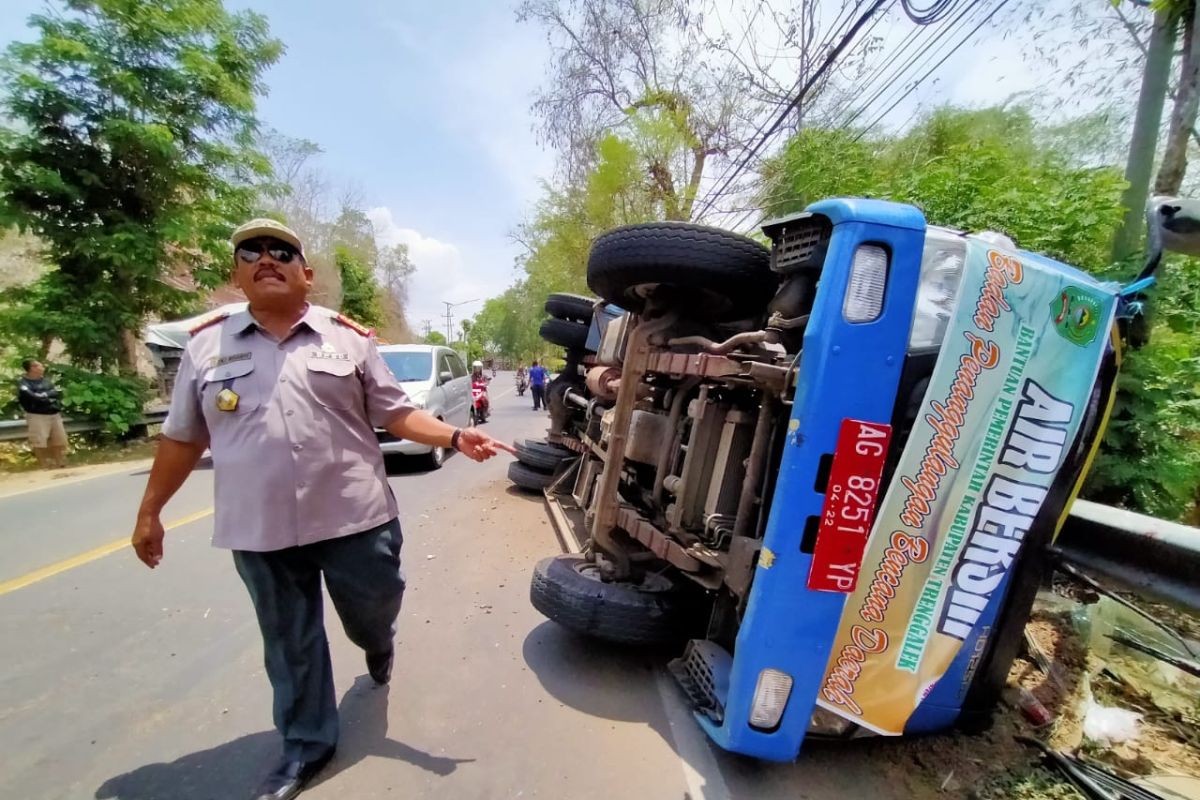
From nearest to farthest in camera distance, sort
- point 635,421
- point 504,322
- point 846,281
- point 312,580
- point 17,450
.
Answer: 1. point 846,281
2. point 312,580
3. point 635,421
4. point 17,450
5. point 504,322

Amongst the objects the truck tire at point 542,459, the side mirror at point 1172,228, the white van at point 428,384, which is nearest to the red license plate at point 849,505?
the side mirror at point 1172,228

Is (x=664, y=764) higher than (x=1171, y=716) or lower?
lower

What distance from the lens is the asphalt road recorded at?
2.13 m

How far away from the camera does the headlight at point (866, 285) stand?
1.88 m

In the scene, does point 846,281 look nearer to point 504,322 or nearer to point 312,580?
point 312,580

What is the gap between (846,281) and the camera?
1.89 metres

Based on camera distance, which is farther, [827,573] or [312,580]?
[312,580]

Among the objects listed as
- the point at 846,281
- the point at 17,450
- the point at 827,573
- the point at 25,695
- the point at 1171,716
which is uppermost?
the point at 846,281

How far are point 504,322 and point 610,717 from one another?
7319 cm

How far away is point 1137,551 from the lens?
222 centimetres

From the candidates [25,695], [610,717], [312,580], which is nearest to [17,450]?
[25,695]

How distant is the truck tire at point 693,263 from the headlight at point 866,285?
768 mm

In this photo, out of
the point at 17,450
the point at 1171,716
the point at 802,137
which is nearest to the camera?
the point at 1171,716

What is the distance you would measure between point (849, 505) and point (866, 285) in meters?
0.71
